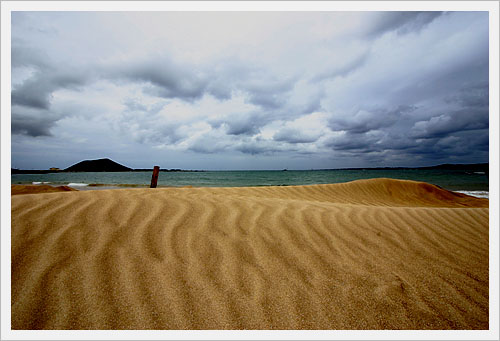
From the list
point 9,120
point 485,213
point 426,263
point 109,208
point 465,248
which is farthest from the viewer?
point 485,213

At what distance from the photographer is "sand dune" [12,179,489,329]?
151 centimetres

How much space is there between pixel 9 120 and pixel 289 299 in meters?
2.82

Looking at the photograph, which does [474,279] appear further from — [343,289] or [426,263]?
[343,289]

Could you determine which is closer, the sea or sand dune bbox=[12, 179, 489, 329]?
sand dune bbox=[12, 179, 489, 329]

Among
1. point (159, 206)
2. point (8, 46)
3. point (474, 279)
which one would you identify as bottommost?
point (474, 279)

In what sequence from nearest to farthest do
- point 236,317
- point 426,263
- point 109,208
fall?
point 236,317 < point 426,263 < point 109,208

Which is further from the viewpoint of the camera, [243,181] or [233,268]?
[243,181]

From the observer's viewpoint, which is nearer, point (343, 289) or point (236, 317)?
point (236, 317)

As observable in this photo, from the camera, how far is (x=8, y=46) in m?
1.93

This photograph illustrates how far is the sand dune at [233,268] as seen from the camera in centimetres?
151

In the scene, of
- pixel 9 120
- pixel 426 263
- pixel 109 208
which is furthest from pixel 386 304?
pixel 9 120

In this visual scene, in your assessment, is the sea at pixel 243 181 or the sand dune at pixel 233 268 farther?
the sea at pixel 243 181

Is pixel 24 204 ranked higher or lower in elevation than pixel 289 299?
A: higher

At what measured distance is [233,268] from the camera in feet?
6.40
